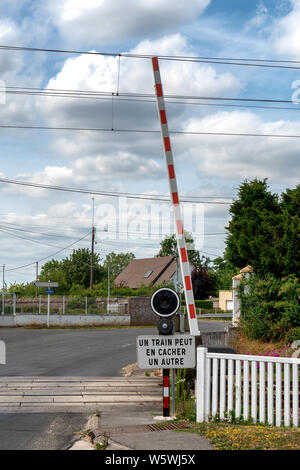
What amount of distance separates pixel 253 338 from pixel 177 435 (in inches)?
501

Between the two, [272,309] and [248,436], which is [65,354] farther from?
[248,436]

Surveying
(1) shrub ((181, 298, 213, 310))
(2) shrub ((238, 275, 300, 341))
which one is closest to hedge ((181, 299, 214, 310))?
(1) shrub ((181, 298, 213, 310))

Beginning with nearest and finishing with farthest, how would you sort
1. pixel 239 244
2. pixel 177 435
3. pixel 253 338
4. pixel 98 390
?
1. pixel 177 435
2. pixel 98 390
3. pixel 253 338
4. pixel 239 244

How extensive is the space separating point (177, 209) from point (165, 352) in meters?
2.43

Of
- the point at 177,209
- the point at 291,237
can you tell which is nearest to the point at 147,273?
the point at 291,237

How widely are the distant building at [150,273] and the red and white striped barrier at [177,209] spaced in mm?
67807

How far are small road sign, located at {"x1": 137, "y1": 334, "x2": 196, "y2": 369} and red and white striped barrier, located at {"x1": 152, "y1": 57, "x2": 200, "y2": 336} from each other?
861mm

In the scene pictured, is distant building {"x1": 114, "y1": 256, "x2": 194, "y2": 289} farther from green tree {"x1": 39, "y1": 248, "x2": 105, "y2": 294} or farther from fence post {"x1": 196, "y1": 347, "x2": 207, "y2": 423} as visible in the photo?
fence post {"x1": 196, "y1": 347, "x2": 207, "y2": 423}

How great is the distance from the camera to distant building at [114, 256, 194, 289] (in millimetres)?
81125

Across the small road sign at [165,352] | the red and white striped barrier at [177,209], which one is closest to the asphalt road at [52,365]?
the small road sign at [165,352]

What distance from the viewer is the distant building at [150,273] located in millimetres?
81125

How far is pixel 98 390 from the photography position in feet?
43.4
